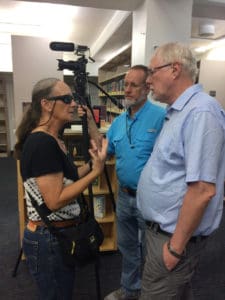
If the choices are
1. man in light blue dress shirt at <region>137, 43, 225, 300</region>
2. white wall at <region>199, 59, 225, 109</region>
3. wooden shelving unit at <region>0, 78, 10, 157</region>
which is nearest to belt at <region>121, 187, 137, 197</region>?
man in light blue dress shirt at <region>137, 43, 225, 300</region>

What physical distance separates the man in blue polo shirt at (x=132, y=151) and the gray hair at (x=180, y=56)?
1.50ft

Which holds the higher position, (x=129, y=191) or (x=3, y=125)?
(x=129, y=191)

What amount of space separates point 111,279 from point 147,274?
1.03 m

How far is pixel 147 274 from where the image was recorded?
108 cm

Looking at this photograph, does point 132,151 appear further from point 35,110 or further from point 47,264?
point 47,264

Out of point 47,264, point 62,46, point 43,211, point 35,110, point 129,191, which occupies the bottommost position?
point 47,264

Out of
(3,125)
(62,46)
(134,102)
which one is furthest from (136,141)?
(3,125)

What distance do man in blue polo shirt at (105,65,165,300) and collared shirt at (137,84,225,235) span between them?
37 cm

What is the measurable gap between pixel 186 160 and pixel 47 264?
714 mm

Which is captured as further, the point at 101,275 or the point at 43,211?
the point at 101,275

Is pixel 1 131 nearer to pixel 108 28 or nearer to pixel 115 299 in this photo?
pixel 108 28

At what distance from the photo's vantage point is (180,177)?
37.7 inches

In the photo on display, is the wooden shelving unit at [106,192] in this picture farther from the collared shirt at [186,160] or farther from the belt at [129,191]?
the collared shirt at [186,160]

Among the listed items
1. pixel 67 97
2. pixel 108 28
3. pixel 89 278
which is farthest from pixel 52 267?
pixel 108 28
